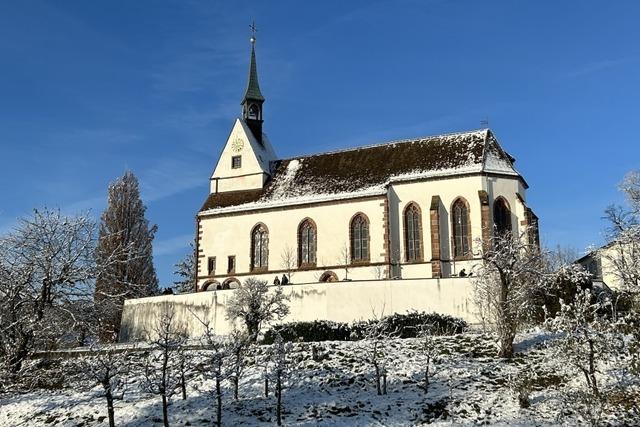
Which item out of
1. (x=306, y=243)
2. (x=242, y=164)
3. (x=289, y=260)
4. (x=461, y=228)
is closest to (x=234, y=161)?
(x=242, y=164)

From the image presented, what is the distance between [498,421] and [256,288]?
621 inches

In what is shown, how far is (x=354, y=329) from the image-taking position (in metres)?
28.2

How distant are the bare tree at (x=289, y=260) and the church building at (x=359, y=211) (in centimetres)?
7

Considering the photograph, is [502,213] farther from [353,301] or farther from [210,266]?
[210,266]

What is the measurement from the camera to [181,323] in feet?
116

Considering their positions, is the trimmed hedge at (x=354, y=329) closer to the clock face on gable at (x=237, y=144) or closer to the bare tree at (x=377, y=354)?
the bare tree at (x=377, y=354)

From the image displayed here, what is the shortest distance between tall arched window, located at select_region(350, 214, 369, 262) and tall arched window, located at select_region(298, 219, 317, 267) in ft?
9.17

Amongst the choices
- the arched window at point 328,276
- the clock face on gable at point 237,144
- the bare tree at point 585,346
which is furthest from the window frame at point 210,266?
the bare tree at point 585,346

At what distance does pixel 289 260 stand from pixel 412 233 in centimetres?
855

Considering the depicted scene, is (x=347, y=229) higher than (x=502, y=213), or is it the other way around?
(x=502, y=213)

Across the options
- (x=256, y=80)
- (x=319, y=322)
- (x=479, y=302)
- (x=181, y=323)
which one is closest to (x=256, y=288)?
(x=319, y=322)

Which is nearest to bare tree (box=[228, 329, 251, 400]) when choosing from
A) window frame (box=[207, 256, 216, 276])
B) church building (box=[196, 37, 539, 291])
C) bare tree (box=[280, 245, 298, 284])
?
church building (box=[196, 37, 539, 291])

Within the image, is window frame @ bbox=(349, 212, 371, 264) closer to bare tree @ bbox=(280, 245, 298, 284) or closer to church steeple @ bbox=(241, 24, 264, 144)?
bare tree @ bbox=(280, 245, 298, 284)

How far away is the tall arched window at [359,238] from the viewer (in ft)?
133
